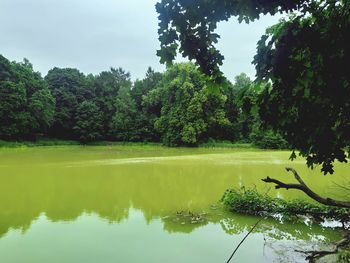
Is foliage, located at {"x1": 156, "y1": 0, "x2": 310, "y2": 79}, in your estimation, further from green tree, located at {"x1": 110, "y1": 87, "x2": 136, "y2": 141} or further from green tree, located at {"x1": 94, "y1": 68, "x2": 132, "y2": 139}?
green tree, located at {"x1": 94, "y1": 68, "x2": 132, "y2": 139}

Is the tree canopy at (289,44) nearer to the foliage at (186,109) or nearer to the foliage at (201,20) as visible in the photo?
the foliage at (201,20)

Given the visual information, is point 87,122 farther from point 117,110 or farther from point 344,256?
point 344,256

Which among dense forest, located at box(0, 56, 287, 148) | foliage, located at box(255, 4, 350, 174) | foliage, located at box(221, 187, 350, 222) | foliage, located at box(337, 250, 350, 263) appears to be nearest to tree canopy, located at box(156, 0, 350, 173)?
foliage, located at box(255, 4, 350, 174)

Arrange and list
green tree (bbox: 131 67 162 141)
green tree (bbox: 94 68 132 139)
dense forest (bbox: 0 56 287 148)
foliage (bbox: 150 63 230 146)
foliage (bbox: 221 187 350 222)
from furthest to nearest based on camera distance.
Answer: green tree (bbox: 94 68 132 139) < green tree (bbox: 131 67 162 141) < foliage (bbox: 150 63 230 146) < dense forest (bbox: 0 56 287 148) < foliage (bbox: 221 187 350 222)

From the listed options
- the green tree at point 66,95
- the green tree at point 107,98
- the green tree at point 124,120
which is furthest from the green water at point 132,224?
the green tree at point 107,98

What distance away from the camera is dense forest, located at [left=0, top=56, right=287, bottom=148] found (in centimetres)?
4109

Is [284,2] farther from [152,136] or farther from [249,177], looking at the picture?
[152,136]

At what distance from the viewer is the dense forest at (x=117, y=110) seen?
41.1m

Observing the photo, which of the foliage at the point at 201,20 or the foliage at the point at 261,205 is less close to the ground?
the foliage at the point at 201,20

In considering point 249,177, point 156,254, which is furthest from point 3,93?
point 156,254

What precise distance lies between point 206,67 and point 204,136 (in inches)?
1759

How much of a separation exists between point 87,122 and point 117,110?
5.24 meters

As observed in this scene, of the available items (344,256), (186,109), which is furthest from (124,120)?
(344,256)

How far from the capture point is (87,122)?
155ft
